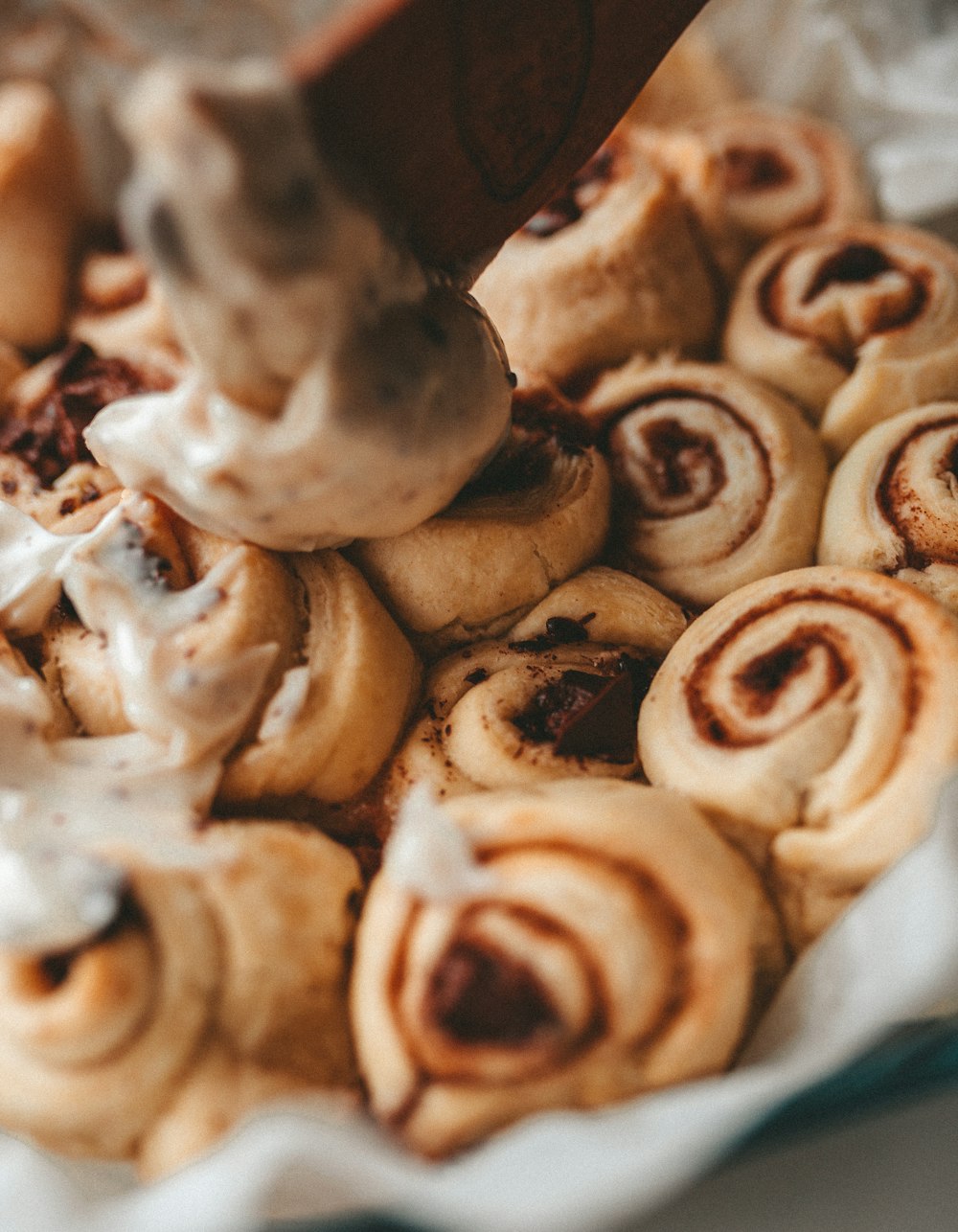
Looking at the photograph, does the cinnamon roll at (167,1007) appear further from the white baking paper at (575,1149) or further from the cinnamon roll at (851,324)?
the cinnamon roll at (851,324)

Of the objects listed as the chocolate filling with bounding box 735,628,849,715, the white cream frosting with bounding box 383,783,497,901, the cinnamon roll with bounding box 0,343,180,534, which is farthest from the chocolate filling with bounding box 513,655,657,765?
the cinnamon roll with bounding box 0,343,180,534

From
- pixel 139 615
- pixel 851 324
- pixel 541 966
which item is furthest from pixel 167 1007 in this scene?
pixel 851 324

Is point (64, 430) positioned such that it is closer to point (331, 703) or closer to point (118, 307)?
point (331, 703)

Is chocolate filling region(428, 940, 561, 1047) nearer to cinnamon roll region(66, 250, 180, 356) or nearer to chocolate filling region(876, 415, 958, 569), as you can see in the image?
chocolate filling region(876, 415, 958, 569)

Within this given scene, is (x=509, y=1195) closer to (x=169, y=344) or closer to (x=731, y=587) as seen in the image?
(x=731, y=587)

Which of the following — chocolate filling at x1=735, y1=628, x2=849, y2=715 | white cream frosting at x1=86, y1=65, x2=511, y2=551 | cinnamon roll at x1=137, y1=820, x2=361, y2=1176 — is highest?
white cream frosting at x1=86, y1=65, x2=511, y2=551

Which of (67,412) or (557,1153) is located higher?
(67,412)

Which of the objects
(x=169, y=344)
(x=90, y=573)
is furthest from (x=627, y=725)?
(x=169, y=344)
